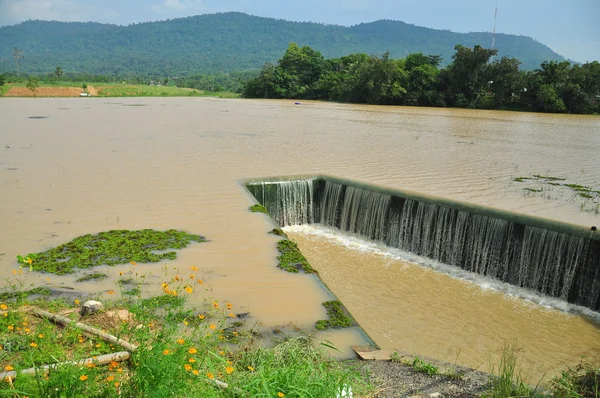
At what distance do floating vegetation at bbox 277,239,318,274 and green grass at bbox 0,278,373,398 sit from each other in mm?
1738

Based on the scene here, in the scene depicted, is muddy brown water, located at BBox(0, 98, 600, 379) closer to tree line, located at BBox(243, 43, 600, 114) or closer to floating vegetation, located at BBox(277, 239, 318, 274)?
floating vegetation, located at BBox(277, 239, 318, 274)

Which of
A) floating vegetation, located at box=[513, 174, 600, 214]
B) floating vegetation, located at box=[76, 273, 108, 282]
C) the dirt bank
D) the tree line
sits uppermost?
the tree line

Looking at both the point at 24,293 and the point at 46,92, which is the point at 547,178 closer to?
the point at 24,293

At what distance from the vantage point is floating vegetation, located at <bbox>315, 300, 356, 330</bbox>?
4.87 m

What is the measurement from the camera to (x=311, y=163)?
1276 cm

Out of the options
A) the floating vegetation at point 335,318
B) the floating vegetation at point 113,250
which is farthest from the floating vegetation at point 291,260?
the floating vegetation at point 113,250

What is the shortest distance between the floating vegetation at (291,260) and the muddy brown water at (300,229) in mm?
144

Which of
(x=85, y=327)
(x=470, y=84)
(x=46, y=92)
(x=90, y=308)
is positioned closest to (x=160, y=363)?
(x=85, y=327)

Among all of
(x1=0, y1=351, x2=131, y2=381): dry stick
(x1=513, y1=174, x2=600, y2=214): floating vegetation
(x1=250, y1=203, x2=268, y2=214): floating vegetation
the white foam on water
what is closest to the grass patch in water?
(x1=513, y1=174, x2=600, y2=214): floating vegetation

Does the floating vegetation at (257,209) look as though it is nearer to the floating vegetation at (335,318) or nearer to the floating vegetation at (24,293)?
the floating vegetation at (335,318)

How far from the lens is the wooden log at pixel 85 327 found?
3.50 m

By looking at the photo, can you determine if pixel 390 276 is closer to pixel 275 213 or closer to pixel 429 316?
A: pixel 429 316

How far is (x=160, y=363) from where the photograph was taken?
9.82 feet

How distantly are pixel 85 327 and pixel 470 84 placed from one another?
46.6 m
